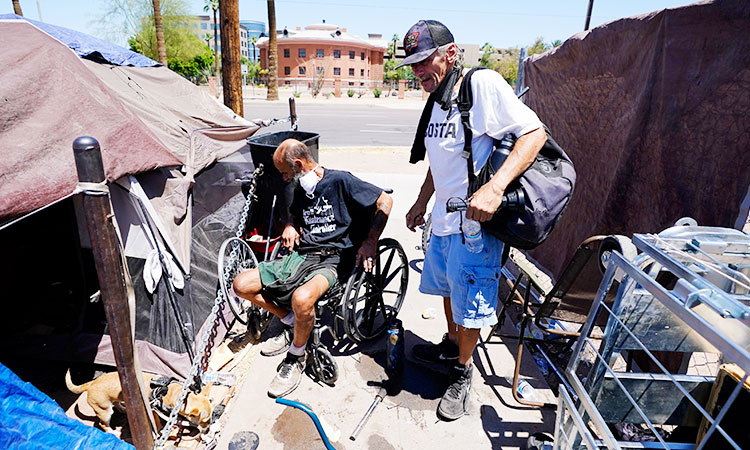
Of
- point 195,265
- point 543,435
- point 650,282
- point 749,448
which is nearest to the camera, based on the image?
→ point 650,282

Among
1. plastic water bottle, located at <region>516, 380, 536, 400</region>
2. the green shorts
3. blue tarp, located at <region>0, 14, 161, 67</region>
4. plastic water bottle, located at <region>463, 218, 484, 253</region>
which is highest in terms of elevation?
blue tarp, located at <region>0, 14, 161, 67</region>

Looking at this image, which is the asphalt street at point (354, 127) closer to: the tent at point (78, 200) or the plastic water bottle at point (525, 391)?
the tent at point (78, 200)

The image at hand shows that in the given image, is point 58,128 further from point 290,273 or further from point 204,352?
point 204,352

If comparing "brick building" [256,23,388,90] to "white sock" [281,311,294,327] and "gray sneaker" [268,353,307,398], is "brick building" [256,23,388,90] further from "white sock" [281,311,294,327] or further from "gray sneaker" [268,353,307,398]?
"gray sneaker" [268,353,307,398]

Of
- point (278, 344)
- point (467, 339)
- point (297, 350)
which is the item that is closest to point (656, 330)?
point (467, 339)

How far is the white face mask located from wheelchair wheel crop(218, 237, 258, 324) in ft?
2.51

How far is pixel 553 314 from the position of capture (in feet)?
9.26

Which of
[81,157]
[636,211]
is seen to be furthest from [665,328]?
[81,157]

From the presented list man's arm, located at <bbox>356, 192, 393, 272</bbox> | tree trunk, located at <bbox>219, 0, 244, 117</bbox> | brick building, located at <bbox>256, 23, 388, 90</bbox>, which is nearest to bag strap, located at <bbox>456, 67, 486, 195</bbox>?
man's arm, located at <bbox>356, 192, 393, 272</bbox>

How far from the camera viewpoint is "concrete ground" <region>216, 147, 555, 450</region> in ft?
8.41

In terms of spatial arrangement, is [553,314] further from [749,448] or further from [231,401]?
[231,401]

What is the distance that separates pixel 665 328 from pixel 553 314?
1.24m

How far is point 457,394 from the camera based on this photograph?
8.98ft

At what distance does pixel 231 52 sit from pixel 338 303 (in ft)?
20.3
